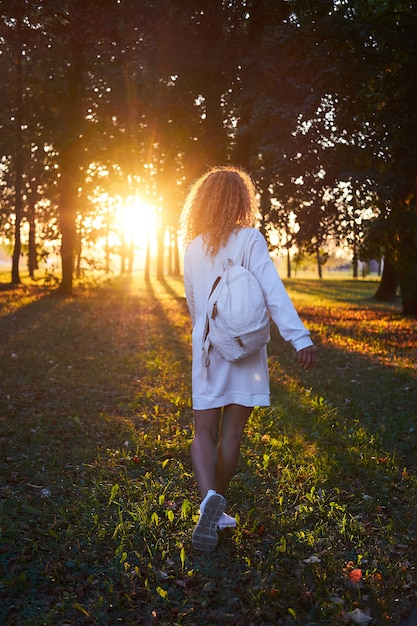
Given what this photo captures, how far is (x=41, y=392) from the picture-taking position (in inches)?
353

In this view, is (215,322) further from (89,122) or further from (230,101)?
(89,122)

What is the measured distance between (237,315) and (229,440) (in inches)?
35.1

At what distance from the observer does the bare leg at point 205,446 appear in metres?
4.18

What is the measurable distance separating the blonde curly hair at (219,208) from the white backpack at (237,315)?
0.89 feet

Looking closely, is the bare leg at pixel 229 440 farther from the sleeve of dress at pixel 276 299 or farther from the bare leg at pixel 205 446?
the sleeve of dress at pixel 276 299

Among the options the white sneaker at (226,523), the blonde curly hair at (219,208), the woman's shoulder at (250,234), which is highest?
the blonde curly hair at (219,208)

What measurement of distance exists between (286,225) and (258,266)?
45.7 feet

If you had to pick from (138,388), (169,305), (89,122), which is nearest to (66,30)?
(89,122)

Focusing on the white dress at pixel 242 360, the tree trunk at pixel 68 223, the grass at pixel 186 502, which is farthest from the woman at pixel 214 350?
the tree trunk at pixel 68 223

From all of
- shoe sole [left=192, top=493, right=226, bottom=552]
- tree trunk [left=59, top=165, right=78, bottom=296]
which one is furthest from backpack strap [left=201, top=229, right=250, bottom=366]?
tree trunk [left=59, top=165, right=78, bottom=296]

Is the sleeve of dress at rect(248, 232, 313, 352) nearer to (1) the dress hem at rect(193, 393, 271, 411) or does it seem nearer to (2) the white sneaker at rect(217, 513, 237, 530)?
(1) the dress hem at rect(193, 393, 271, 411)

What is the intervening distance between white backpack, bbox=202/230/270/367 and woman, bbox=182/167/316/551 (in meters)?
0.12

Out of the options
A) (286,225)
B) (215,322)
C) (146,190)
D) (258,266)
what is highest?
(146,190)

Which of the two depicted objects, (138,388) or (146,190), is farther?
(146,190)
